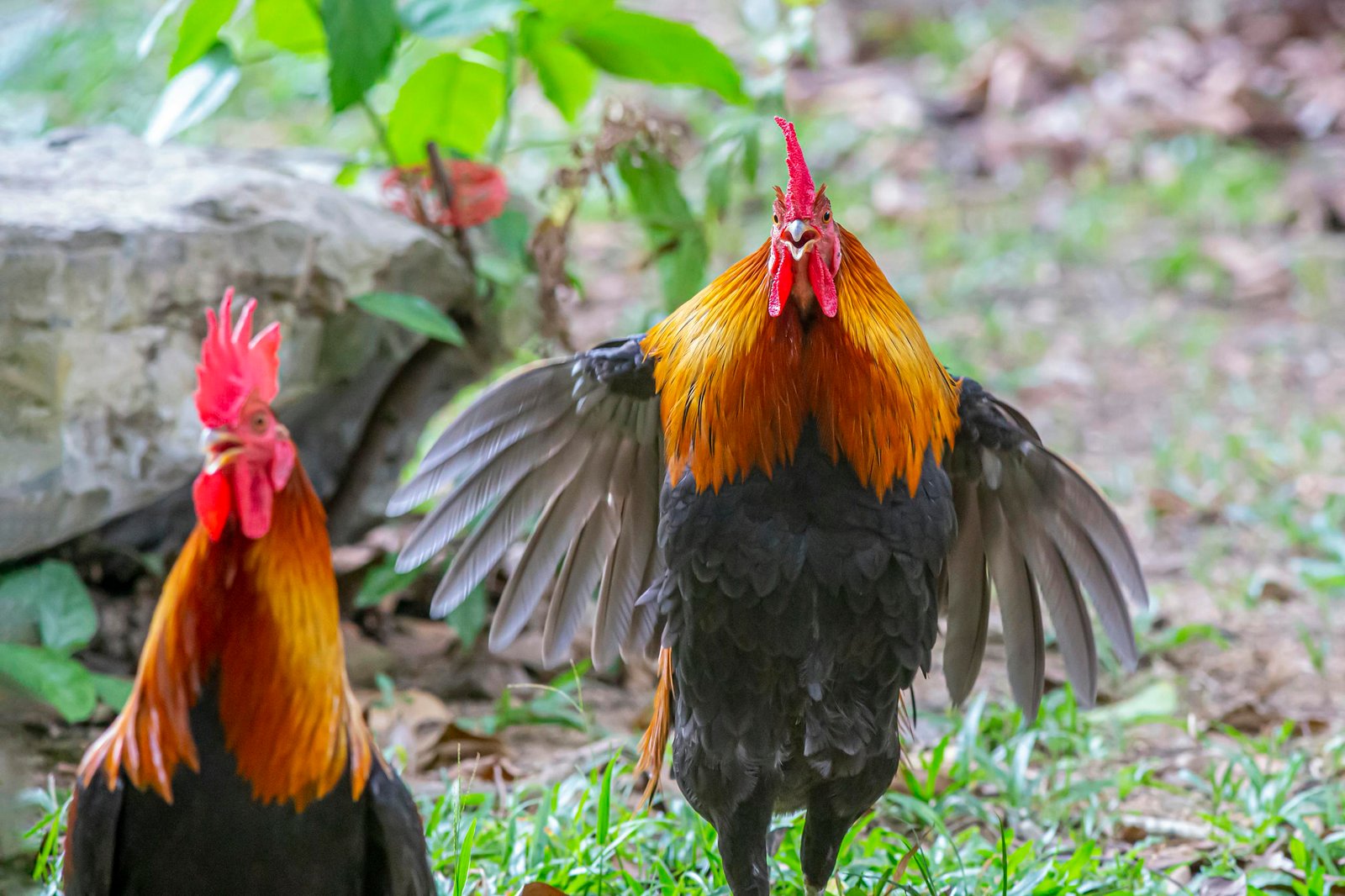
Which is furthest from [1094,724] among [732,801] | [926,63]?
[926,63]

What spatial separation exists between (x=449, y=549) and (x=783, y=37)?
1791 mm

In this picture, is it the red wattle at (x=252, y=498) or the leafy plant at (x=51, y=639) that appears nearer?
the red wattle at (x=252, y=498)

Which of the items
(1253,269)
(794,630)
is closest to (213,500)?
(794,630)

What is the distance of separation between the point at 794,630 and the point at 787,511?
0.21m

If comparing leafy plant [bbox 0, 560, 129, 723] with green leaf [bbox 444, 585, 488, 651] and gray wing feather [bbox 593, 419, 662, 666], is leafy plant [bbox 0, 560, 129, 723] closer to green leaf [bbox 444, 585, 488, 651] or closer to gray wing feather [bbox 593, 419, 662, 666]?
green leaf [bbox 444, 585, 488, 651]

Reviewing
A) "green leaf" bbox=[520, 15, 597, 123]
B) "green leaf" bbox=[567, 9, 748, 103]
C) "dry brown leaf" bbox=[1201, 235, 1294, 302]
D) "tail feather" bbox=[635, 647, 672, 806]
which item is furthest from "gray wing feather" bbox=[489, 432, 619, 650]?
"dry brown leaf" bbox=[1201, 235, 1294, 302]

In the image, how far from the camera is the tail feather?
2.64 metres

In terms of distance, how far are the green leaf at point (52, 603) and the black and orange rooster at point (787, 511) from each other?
1.02 meters

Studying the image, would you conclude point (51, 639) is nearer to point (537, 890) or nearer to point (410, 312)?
point (410, 312)

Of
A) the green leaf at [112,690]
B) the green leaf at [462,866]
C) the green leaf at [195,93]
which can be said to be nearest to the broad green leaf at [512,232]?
the green leaf at [195,93]

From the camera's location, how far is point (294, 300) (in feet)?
11.4

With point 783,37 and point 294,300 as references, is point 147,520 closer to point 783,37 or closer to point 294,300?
point 294,300

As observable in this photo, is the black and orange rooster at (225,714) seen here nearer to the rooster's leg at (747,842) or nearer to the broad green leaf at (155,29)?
the rooster's leg at (747,842)

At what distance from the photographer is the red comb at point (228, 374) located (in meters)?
2.15
